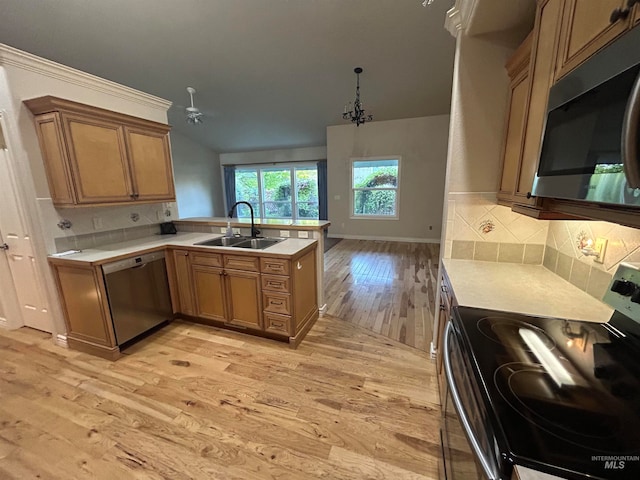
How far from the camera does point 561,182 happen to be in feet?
2.87

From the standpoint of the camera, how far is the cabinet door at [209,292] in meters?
2.57

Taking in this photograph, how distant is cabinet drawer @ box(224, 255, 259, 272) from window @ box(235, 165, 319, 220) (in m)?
5.56

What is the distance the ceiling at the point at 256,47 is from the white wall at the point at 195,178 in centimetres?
226

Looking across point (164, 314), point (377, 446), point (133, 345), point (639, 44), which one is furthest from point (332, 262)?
point (639, 44)

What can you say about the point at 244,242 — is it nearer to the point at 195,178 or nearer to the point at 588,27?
the point at 588,27

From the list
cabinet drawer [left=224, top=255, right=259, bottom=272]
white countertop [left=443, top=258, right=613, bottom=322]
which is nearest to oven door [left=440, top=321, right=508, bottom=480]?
white countertop [left=443, top=258, right=613, bottom=322]

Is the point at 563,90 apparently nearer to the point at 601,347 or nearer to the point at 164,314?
the point at 601,347

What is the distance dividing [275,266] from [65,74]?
8.12 feet

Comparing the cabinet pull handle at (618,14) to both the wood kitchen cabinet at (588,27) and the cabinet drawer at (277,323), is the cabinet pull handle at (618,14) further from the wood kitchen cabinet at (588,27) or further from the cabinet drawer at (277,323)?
the cabinet drawer at (277,323)

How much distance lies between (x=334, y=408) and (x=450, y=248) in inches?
54.9

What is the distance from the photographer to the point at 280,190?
8695 mm

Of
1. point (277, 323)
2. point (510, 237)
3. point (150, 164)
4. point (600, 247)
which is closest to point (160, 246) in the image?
point (150, 164)

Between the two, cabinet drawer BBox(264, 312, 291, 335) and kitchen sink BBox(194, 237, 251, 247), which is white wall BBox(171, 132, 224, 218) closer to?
kitchen sink BBox(194, 237, 251, 247)

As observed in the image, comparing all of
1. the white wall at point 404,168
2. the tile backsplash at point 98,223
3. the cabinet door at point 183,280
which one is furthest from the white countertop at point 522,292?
the white wall at point 404,168
